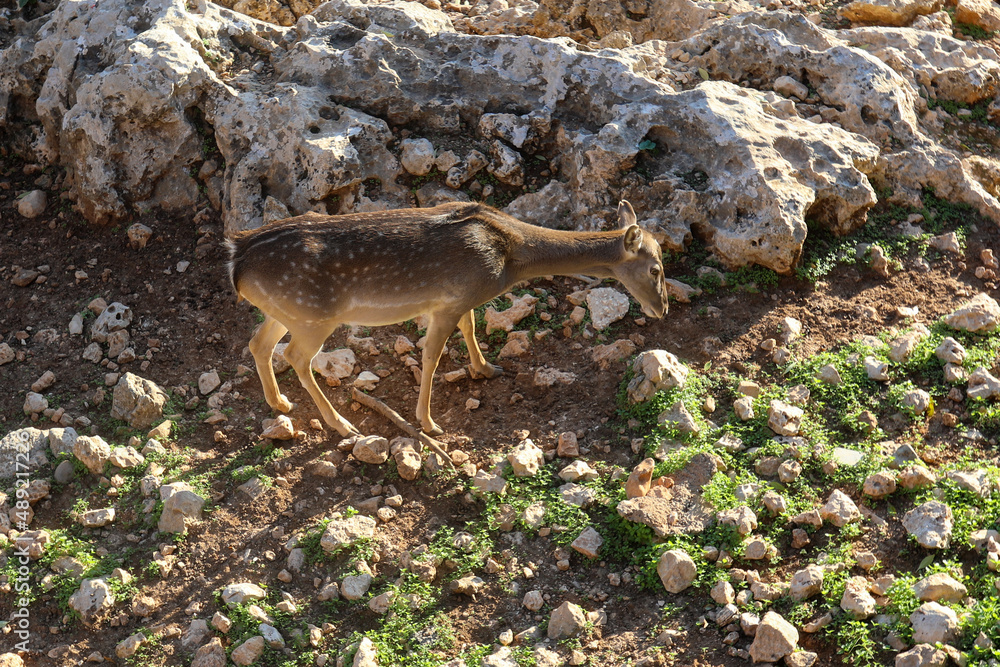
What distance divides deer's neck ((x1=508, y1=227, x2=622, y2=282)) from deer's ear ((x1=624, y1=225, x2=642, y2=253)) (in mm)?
154

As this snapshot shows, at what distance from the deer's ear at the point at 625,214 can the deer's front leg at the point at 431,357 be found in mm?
1779

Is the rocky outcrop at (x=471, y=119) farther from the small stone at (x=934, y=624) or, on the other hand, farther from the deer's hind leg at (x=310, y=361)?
the small stone at (x=934, y=624)

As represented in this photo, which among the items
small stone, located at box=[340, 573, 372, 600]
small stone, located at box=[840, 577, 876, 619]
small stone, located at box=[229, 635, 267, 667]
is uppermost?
small stone, located at box=[840, 577, 876, 619]

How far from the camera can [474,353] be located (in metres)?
7.18

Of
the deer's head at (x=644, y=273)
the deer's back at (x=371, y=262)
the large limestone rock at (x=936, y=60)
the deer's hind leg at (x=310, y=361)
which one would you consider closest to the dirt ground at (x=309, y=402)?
the deer's hind leg at (x=310, y=361)

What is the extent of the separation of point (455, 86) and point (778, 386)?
4.39 m

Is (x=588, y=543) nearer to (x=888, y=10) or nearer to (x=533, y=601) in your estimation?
(x=533, y=601)

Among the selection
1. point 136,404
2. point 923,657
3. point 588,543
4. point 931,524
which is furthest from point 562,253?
point 923,657

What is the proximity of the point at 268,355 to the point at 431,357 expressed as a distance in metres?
1.31

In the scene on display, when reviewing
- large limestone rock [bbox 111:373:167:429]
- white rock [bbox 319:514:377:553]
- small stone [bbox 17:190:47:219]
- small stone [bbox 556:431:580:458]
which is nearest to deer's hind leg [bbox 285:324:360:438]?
white rock [bbox 319:514:377:553]

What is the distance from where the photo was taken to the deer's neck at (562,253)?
7.03 meters

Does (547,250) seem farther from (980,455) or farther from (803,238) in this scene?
(980,455)

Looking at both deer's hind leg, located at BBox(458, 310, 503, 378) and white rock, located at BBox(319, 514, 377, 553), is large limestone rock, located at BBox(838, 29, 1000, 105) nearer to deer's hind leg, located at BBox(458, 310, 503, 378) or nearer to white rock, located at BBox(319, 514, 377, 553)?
deer's hind leg, located at BBox(458, 310, 503, 378)

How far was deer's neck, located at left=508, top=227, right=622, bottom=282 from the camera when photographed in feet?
23.1
